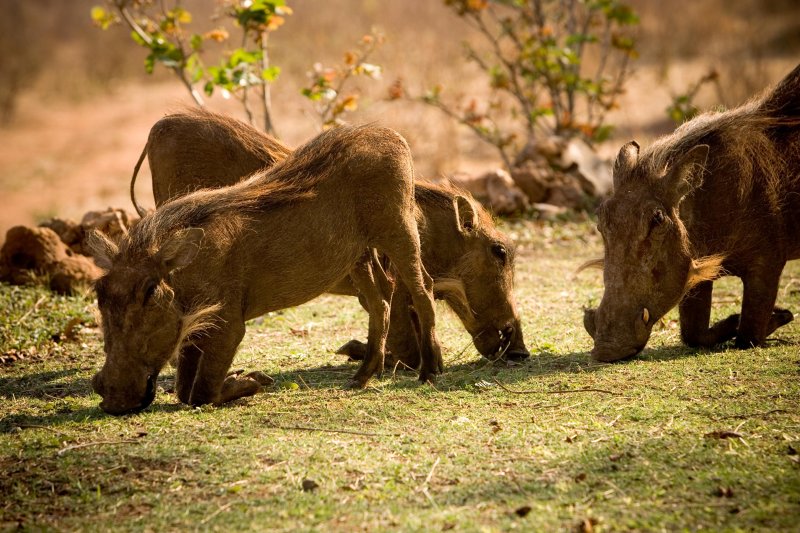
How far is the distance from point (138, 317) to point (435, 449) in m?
1.44

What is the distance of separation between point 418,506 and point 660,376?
6.26 feet

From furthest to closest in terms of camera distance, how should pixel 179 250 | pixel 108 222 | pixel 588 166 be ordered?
pixel 588 166 < pixel 108 222 < pixel 179 250

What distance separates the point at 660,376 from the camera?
4.61 m

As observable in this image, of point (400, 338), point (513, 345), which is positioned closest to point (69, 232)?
point (400, 338)

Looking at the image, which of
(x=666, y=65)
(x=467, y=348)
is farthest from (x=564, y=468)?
(x=666, y=65)

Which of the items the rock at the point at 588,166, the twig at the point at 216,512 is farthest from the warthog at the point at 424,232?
the rock at the point at 588,166

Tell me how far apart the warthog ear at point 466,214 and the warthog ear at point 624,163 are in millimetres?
844

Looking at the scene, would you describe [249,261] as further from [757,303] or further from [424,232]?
[757,303]

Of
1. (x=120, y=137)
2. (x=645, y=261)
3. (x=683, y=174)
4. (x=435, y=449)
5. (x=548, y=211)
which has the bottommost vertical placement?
(x=435, y=449)

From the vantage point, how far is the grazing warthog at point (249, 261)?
13.5 ft

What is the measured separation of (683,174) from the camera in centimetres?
487

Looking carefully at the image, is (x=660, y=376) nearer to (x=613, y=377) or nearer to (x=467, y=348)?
(x=613, y=377)

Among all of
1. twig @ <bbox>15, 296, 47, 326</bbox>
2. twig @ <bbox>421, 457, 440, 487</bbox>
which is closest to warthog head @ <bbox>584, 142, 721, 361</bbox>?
twig @ <bbox>421, 457, 440, 487</bbox>

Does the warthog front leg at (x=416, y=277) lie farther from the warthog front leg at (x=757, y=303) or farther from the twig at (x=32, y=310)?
the twig at (x=32, y=310)
